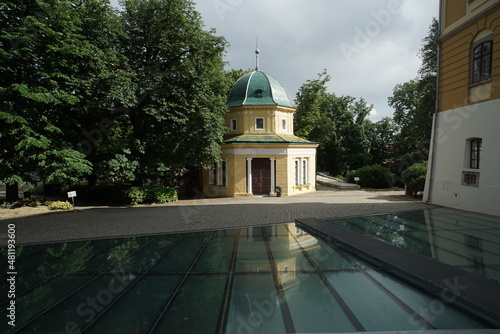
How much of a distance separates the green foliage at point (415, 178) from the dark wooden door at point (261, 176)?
10.5m

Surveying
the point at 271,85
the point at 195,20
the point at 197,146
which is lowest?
the point at 197,146

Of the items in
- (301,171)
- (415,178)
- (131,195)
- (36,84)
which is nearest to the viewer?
(36,84)

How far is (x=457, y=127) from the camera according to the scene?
14125mm

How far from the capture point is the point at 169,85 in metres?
17.2

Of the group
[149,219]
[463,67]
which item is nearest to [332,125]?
[463,67]

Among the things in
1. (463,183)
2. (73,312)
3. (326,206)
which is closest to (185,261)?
(73,312)

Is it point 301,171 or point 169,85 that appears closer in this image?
point 169,85

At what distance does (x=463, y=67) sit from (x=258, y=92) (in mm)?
15327

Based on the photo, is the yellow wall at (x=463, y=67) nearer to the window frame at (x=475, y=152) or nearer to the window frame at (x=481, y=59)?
the window frame at (x=481, y=59)

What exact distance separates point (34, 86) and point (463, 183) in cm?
2137

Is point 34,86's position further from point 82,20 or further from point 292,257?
point 292,257

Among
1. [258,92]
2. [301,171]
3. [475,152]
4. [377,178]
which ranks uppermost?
[258,92]

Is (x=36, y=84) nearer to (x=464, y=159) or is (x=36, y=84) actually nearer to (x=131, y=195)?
(x=131, y=195)

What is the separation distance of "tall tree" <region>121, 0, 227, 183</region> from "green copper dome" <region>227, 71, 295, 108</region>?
635cm
